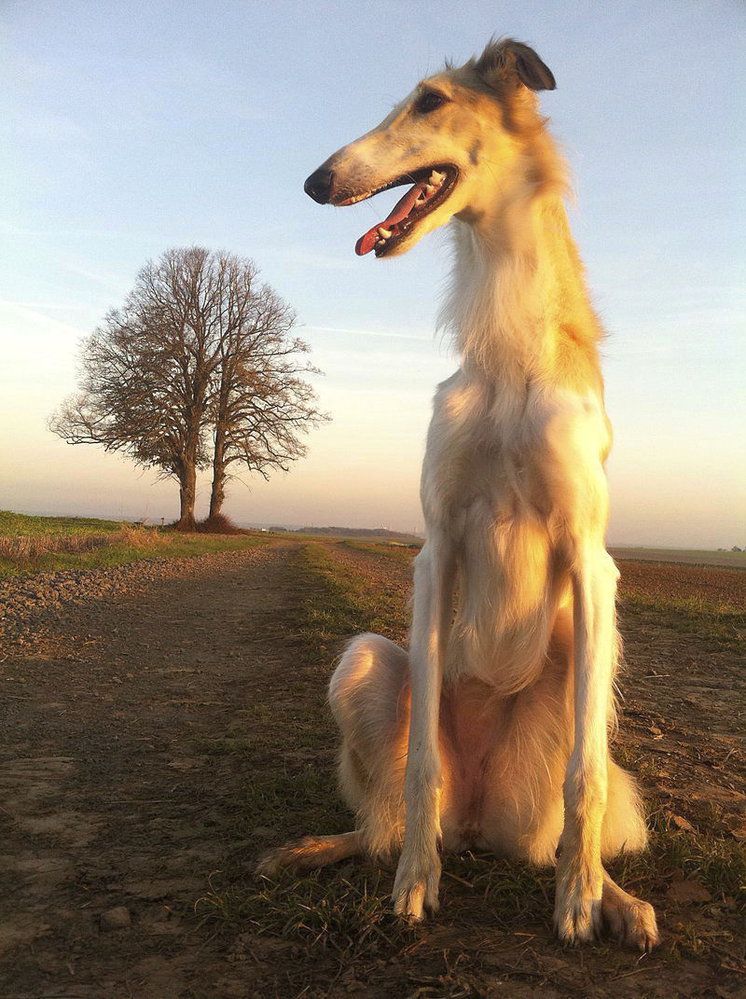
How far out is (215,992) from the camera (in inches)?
66.4

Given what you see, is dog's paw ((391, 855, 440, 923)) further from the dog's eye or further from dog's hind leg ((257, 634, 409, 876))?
the dog's eye

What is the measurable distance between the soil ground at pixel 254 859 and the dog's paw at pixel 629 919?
0.04 m

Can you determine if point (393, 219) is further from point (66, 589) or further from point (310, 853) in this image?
point (66, 589)

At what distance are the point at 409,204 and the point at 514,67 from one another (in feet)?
2.27

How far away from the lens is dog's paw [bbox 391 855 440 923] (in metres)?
2.03

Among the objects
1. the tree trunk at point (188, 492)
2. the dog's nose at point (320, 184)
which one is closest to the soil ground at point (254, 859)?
the dog's nose at point (320, 184)

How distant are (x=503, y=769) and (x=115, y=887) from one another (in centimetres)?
133

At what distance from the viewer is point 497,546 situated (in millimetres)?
2342

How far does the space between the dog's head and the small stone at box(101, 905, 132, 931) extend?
7.27ft

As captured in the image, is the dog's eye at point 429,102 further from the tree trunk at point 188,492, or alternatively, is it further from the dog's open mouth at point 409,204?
the tree trunk at point 188,492

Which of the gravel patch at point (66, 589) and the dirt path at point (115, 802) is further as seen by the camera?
the gravel patch at point (66, 589)

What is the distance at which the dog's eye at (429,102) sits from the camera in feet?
8.18

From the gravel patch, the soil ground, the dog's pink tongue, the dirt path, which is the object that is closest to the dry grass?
the gravel patch

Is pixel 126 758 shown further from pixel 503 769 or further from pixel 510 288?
pixel 510 288
